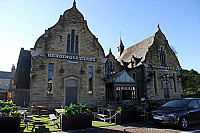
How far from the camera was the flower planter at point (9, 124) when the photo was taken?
585 centimetres

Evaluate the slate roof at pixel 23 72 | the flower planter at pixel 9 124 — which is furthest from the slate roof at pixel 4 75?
the flower planter at pixel 9 124

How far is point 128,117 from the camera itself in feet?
29.8

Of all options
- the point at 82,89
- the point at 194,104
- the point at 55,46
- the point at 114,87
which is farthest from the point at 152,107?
the point at 55,46

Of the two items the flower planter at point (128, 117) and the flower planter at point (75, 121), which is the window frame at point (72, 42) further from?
the flower planter at point (75, 121)

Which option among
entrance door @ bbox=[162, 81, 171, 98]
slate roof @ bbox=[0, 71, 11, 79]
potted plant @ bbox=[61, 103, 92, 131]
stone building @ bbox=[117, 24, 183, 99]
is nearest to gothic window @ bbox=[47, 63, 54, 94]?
potted plant @ bbox=[61, 103, 92, 131]

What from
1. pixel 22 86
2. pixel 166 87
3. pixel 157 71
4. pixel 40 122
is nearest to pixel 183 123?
pixel 40 122

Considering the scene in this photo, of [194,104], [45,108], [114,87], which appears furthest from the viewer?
[114,87]

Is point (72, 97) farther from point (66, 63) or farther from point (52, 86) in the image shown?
point (66, 63)

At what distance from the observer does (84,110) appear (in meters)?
7.84

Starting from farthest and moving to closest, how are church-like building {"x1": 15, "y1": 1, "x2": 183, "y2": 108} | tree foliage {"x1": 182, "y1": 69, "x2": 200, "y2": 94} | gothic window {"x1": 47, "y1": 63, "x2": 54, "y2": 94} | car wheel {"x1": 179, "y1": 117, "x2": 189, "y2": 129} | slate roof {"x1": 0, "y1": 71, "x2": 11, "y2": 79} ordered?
slate roof {"x1": 0, "y1": 71, "x2": 11, "y2": 79} → tree foliage {"x1": 182, "y1": 69, "x2": 200, "y2": 94} → gothic window {"x1": 47, "y1": 63, "x2": 54, "y2": 94} → church-like building {"x1": 15, "y1": 1, "x2": 183, "y2": 108} → car wheel {"x1": 179, "y1": 117, "x2": 189, "y2": 129}

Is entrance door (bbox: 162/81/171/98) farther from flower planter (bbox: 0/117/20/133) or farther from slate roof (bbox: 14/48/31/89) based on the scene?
flower planter (bbox: 0/117/20/133)

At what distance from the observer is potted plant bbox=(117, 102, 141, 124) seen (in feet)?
29.3

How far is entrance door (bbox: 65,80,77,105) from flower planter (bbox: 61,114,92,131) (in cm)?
677

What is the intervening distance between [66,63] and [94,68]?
10.2 feet
